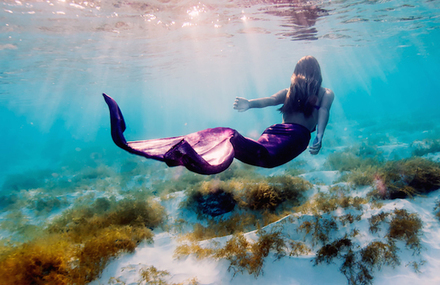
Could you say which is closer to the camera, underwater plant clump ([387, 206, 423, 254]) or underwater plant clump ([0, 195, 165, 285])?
underwater plant clump ([0, 195, 165, 285])

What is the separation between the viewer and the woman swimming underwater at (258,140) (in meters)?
1.94

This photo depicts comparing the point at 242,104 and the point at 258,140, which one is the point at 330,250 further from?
the point at 242,104

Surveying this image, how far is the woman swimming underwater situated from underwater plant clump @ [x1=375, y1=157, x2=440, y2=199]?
3510mm

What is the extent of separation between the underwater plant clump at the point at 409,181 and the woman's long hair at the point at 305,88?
12.5 feet

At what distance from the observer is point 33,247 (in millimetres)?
3615

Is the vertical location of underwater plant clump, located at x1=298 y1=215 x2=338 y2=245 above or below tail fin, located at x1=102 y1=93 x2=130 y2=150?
below

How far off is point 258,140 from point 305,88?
1434 mm

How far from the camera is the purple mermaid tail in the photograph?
189 centimetres

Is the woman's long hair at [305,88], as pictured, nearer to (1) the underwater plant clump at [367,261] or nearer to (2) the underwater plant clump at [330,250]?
(2) the underwater plant clump at [330,250]

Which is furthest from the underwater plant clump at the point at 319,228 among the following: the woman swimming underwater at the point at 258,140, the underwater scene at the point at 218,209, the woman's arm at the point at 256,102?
the woman's arm at the point at 256,102

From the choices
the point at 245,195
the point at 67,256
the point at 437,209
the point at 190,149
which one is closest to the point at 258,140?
the point at 190,149

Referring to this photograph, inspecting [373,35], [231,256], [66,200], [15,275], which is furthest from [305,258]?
[373,35]

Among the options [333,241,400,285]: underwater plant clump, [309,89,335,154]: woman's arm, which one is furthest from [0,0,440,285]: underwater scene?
[309,89,335,154]: woman's arm

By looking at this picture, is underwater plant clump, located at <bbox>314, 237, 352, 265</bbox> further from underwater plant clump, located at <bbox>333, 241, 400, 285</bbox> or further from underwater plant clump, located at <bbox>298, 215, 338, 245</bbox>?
underwater plant clump, located at <bbox>298, 215, 338, 245</bbox>
